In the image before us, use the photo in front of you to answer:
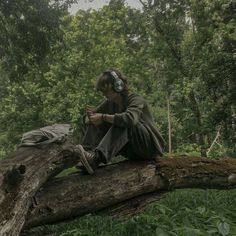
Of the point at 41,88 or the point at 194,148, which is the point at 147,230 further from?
the point at 41,88

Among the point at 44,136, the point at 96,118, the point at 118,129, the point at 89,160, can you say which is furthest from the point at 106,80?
the point at 44,136

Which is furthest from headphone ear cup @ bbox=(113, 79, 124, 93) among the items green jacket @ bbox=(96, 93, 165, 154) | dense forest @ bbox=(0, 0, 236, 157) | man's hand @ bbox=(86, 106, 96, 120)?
dense forest @ bbox=(0, 0, 236, 157)

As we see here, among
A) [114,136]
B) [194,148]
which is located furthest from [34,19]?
[194,148]

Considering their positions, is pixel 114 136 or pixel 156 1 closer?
pixel 114 136

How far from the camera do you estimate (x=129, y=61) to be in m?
32.8

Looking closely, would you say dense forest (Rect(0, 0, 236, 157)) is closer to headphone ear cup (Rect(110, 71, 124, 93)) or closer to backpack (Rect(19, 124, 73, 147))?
headphone ear cup (Rect(110, 71, 124, 93))

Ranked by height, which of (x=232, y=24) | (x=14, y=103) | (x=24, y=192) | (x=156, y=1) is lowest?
(x=14, y=103)

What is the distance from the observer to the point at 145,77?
111 feet

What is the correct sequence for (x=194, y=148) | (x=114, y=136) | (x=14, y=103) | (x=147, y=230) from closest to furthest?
(x=147, y=230) → (x=114, y=136) → (x=194, y=148) → (x=14, y=103)

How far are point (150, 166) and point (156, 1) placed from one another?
17.9 m

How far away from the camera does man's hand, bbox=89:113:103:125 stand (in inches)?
218

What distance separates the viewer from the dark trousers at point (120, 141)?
548 centimetres

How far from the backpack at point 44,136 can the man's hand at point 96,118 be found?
0.40 metres

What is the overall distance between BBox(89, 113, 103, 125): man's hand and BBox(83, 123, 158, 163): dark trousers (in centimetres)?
16
